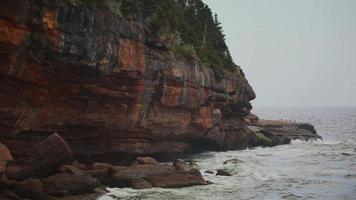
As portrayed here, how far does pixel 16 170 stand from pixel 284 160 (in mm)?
26235

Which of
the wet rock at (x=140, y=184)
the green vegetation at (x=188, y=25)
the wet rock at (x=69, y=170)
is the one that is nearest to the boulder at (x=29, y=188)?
the wet rock at (x=69, y=170)

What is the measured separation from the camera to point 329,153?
49250 millimetres

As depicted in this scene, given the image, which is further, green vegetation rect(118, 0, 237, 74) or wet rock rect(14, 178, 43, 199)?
green vegetation rect(118, 0, 237, 74)

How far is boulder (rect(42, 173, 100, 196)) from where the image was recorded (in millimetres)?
22672

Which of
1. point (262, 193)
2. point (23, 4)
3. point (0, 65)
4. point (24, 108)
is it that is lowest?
point (262, 193)

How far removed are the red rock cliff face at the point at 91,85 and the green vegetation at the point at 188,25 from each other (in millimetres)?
1404

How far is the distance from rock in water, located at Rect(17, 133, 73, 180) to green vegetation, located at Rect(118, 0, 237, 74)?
11609 millimetres

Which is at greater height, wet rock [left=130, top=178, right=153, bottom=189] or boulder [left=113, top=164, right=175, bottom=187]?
boulder [left=113, top=164, right=175, bottom=187]

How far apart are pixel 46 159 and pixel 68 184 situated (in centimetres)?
222

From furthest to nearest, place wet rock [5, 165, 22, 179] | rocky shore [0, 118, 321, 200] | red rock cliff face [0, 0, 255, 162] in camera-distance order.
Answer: red rock cliff face [0, 0, 255, 162] < wet rock [5, 165, 22, 179] < rocky shore [0, 118, 321, 200]

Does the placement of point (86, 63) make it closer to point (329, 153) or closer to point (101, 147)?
point (101, 147)

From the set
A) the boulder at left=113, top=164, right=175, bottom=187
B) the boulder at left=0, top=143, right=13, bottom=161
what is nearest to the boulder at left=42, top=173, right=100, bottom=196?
the boulder at left=113, top=164, right=175, bottom=187

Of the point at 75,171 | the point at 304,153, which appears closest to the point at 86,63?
the point at 75,171

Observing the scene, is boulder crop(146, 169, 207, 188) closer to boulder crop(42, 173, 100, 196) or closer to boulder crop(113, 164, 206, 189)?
boulder crop(113, 164, 206, 189)
